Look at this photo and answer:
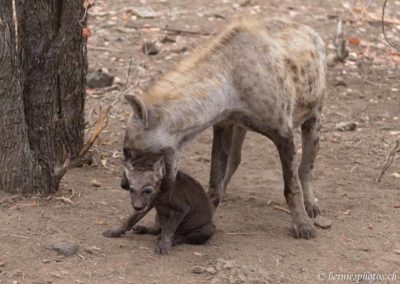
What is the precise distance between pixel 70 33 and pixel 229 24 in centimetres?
115

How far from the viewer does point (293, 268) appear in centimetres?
548

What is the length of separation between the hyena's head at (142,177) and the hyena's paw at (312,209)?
180 cm

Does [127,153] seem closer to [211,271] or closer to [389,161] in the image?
[211,271]

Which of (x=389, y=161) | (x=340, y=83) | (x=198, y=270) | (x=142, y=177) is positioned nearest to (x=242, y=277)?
(x=198, y=270)

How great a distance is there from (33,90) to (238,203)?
1844mm

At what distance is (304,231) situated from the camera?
610 cm

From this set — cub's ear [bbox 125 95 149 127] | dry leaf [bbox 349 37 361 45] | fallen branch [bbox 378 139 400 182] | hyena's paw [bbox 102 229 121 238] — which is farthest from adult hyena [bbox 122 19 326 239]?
dry leaf [bbox 349 37 361 45]

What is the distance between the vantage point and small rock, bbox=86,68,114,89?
9180 millimetres

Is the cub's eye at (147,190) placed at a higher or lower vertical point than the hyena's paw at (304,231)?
higher

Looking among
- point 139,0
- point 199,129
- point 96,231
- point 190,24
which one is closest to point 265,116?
point 199,129

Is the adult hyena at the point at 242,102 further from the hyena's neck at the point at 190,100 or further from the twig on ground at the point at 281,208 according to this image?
the twig on ground at the point at 281,208

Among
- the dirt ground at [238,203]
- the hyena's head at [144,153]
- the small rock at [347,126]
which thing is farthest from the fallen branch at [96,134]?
the small rock at [347,126]

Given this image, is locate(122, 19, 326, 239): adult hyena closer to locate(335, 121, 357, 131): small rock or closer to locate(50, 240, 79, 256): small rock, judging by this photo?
locate(50, 240, 79, 256): small rock

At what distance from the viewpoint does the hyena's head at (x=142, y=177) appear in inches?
204
